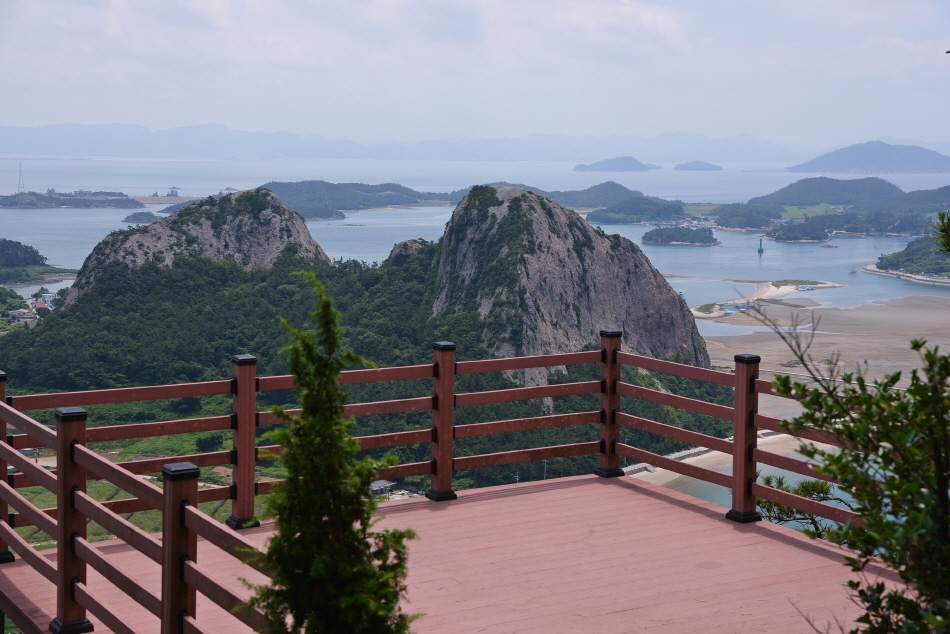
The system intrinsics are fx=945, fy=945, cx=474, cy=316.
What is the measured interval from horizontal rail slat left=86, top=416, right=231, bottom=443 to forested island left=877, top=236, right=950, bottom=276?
156593 millimetres

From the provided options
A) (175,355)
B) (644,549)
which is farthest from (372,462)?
(175,355)

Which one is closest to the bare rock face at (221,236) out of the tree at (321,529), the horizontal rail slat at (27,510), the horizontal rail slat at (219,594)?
the horizontal rail slat at (27,510)

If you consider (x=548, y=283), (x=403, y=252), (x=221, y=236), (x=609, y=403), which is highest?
(x=609, y=403)

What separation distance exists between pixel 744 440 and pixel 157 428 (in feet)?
12.9

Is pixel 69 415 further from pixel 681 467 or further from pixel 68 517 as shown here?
pixel 681 467

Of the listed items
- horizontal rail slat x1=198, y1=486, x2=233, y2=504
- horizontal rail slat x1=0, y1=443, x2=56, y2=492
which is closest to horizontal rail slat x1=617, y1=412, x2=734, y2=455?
horizontal rail slat x1=198, y1=486, x2=233, y2=504

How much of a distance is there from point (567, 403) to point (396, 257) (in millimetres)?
38005

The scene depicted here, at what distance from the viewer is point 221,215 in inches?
4119

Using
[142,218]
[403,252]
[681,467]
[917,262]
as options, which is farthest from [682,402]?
[142,218]

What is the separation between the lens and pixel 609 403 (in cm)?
752

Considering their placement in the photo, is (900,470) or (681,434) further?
(681,434)

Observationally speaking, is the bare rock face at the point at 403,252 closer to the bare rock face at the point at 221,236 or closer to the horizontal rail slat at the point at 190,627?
the bare rock face at the point at 221,236

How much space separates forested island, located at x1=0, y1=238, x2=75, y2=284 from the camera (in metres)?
122

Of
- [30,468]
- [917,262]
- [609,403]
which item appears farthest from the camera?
[917,262]
